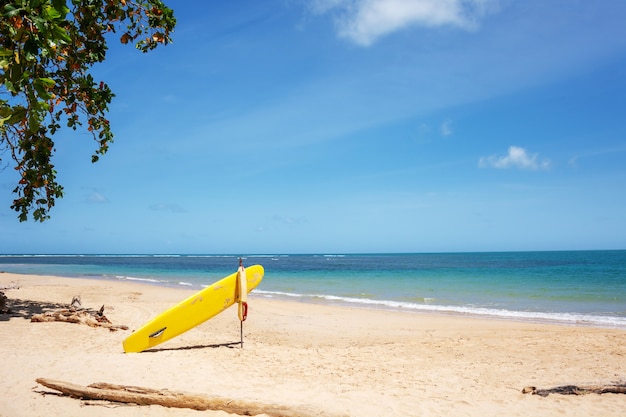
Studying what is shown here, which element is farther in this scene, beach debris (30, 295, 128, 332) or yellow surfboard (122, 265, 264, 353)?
beach debris (30, 295, 128, 332)

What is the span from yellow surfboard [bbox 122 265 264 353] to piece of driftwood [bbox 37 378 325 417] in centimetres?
229

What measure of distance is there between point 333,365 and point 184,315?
295cm

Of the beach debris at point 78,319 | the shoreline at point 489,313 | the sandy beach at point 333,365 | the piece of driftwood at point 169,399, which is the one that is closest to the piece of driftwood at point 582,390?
the sandy beach at point 333,365

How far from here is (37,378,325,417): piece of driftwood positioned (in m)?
4.22

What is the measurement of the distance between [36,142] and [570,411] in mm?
8900

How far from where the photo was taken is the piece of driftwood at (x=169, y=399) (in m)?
4.22

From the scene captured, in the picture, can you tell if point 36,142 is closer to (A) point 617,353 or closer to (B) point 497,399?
(B) point 497,399

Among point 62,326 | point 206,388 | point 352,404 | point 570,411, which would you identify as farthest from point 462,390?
point 62,326

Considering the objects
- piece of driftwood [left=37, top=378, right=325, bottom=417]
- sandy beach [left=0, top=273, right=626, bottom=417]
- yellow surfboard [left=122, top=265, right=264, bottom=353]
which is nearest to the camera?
piece of driftwood [left=37, top=378, right=325, bottom=417]

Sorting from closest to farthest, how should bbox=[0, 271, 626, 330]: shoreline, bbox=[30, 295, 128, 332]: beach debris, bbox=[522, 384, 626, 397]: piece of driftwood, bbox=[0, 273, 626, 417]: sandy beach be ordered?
bbox=[0, 273, 626, 417]: sandy beach → bbox=[522, 384, 626, 397]: piece of driftwood → bbox=[30, 295, 128, 332]: beach debris → bbox=[0, 271, 626, 330]: shoreline

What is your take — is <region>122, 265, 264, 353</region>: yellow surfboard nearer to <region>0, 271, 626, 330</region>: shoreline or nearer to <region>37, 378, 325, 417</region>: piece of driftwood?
<region>37, 378, 325, 417</region>: piece of driftwood

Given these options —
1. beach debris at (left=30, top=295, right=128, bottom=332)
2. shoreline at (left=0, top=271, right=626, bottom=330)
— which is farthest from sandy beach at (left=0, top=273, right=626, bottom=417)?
shoreline at (left=0, top=271, right=626, bottom=330)

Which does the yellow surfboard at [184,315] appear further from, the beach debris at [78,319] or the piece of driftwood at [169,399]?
the piece of driftwood at [169,399]

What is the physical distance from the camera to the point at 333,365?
21.6ft
